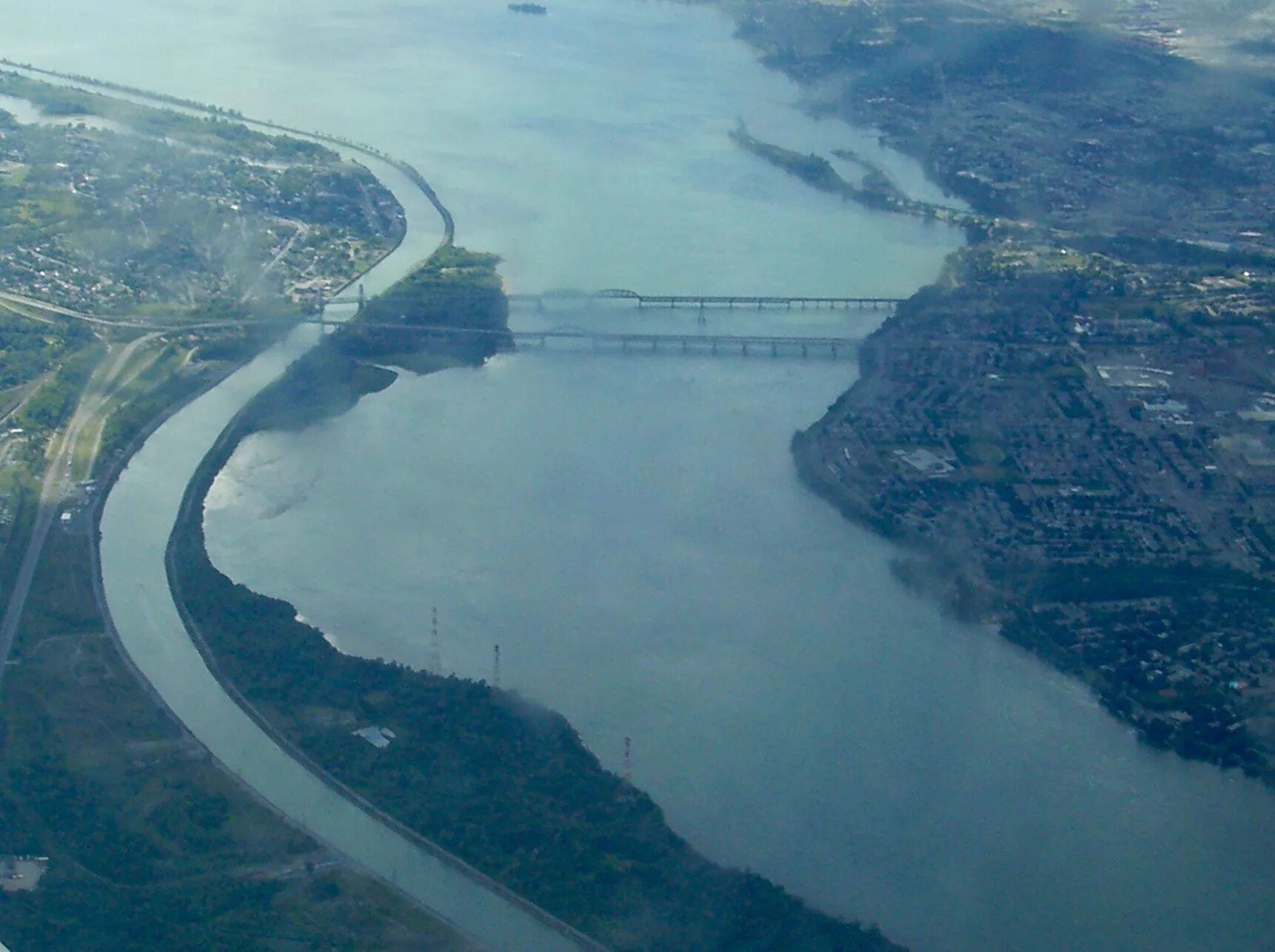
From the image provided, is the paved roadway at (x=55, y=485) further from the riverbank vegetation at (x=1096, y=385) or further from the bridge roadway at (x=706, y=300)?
the riverbank vegetation at (x=1096, y=385)

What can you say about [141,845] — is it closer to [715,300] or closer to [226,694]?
[226,694]

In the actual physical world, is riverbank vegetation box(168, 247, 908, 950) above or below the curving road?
above

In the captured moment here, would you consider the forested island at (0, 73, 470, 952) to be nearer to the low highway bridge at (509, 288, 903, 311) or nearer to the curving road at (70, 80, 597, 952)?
the curving road at (70, 80, 597, 952)

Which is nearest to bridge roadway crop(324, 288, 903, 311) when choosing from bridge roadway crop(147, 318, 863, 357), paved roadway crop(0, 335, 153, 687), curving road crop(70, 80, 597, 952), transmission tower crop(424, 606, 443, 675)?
bridge roadway crop(147, 318, 863, 357)

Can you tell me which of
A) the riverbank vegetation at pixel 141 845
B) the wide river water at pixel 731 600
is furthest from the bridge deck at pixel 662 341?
the riverbank vegetation at pixel 141 845

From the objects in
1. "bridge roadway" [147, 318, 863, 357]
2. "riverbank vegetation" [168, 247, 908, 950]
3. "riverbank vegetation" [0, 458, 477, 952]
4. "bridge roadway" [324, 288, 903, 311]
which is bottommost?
"riverbank vegetation" [0, 458, 477, 952]

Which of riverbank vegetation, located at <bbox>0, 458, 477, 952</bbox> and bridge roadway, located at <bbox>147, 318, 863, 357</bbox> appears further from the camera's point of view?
bridge roadway, located at <bbox>147, 318, 863, 357</bbox>
